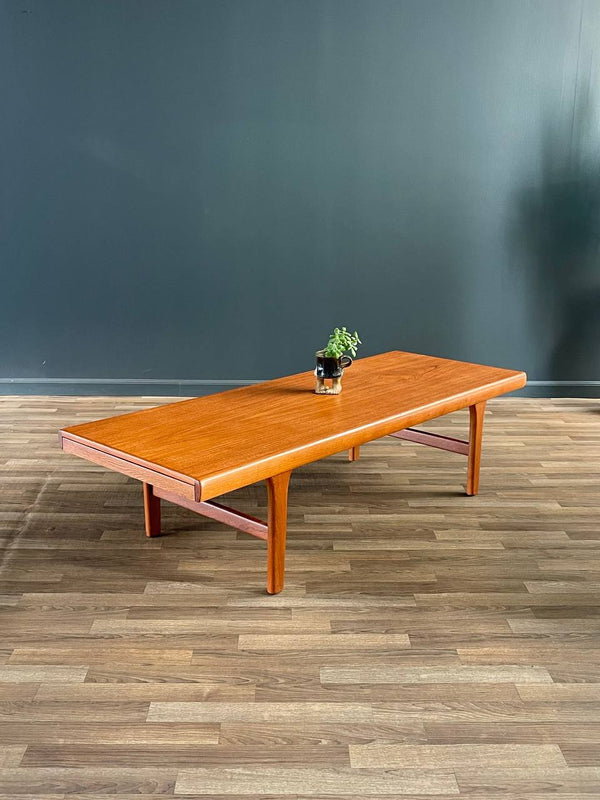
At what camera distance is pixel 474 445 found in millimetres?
2980

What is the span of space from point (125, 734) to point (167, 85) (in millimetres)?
3380

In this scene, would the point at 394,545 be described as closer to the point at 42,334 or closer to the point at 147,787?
the point at 147,787

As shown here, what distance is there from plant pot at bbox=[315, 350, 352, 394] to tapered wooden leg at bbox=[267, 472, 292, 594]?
1.69ft

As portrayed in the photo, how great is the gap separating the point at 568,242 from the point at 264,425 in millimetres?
2652

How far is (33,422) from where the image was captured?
3.99 metres

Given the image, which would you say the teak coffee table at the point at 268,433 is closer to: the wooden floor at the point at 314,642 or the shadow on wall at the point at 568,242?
the wooden floor at the point at 314,642

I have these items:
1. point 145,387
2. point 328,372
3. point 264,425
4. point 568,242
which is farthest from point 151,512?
point 568,242

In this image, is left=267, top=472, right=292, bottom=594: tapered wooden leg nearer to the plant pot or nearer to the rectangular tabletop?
the rectangular tabletop

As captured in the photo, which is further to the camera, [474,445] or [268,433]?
[474,445]

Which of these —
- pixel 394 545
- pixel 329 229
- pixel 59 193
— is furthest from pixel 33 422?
pixel 394 545

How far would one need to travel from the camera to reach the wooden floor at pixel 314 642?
164cm

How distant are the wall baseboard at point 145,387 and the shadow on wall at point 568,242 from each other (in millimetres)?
68

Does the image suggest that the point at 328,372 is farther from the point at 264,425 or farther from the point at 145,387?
the point at 145,387

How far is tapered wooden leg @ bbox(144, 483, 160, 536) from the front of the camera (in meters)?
2.63
